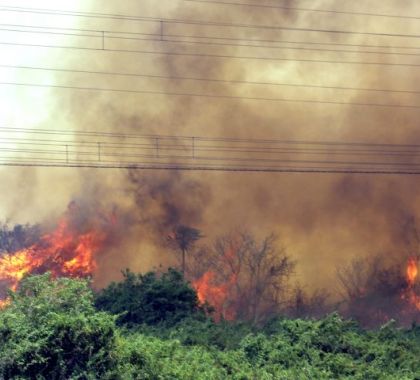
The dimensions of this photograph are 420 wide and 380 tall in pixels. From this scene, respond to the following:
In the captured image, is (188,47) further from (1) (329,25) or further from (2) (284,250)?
(2) (284,250)

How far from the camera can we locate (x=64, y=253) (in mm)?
51625

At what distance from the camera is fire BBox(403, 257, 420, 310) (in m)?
53.7

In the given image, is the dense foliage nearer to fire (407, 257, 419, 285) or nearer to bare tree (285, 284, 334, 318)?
bare tree (285, 284, 334, 318)

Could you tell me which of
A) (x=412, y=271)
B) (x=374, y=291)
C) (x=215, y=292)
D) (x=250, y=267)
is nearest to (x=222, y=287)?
(x=215, y=292)

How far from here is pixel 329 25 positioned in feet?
189

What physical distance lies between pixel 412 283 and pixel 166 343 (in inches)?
→ 1125

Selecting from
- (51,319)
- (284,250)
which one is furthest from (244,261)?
(51,319)

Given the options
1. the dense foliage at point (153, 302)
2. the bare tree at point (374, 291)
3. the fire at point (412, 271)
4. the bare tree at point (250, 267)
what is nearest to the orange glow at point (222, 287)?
the bare tree at point (250, 267)

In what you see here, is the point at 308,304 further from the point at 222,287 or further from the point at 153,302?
the point at 153,302

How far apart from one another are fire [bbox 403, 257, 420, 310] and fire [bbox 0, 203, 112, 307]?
1837 cm

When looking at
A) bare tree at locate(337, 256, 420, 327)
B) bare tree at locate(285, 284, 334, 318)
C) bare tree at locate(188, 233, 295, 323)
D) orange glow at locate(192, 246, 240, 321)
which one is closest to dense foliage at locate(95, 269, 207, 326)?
orange glow at locate(192, 246, 240, 321)

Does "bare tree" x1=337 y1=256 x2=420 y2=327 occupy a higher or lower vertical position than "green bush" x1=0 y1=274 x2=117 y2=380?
higher

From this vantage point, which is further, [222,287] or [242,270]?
[242,270]

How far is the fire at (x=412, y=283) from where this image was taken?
53656 mm
